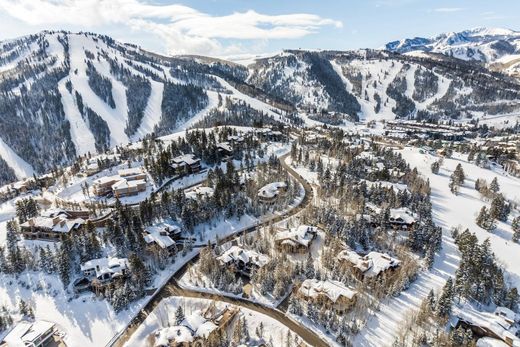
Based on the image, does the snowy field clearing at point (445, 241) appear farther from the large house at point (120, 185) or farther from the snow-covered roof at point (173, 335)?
the large house at point (120, 185)

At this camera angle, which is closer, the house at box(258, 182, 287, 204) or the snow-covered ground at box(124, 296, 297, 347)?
the snow-covered ground at box(124, 296, 297, 347)

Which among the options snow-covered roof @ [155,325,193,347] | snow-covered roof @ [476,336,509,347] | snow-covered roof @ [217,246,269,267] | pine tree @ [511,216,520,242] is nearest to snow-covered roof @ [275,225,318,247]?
snow-covered roof @ [217,246,269,267]

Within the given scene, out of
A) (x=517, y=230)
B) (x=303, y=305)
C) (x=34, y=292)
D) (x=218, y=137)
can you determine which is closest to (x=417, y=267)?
(x=303, y=305)

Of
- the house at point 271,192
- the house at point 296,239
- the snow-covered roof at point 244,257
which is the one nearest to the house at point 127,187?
the house at point 271,192

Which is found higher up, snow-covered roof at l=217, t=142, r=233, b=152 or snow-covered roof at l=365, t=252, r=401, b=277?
snow-covered roof at l=217, t=142, r=233, b=152

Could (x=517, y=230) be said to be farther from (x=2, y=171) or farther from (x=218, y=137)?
(x=2, y=171)

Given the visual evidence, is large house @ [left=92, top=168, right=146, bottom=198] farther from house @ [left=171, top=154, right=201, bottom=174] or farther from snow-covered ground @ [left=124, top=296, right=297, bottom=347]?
snow-covered ground @ [left=124, top=296, right=297, bottom=347]

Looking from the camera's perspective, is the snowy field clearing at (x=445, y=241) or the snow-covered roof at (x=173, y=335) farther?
the snowy field clearing at (x=445, y=241)
